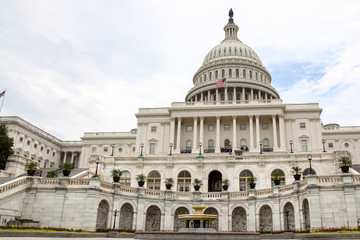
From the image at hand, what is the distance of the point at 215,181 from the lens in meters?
52.2

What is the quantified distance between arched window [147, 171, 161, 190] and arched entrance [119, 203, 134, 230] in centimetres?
1143

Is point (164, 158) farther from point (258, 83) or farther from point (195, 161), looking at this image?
point (258, 83)

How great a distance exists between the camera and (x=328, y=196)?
3184 cm

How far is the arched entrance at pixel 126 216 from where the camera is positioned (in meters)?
39.0

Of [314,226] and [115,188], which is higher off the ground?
[115,188]

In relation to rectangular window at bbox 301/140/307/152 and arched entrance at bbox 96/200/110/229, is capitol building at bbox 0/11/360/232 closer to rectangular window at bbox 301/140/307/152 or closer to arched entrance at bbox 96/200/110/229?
arched entrance at bbox 96/200/110/229

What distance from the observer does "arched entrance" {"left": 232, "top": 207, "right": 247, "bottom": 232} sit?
4091cm

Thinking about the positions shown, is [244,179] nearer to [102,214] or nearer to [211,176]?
[211,176]

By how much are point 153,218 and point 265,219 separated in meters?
13.2

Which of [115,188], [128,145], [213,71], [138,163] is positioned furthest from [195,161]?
[213,71]

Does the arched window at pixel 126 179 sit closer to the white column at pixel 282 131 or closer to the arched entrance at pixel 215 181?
the arched entrance at pixel 215 181

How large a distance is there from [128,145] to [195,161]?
2359 inches

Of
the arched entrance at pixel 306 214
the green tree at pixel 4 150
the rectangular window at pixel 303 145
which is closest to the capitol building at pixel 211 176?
the arched entrance at pixel 306 214

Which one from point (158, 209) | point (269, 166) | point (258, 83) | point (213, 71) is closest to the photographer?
point (158, 209)
